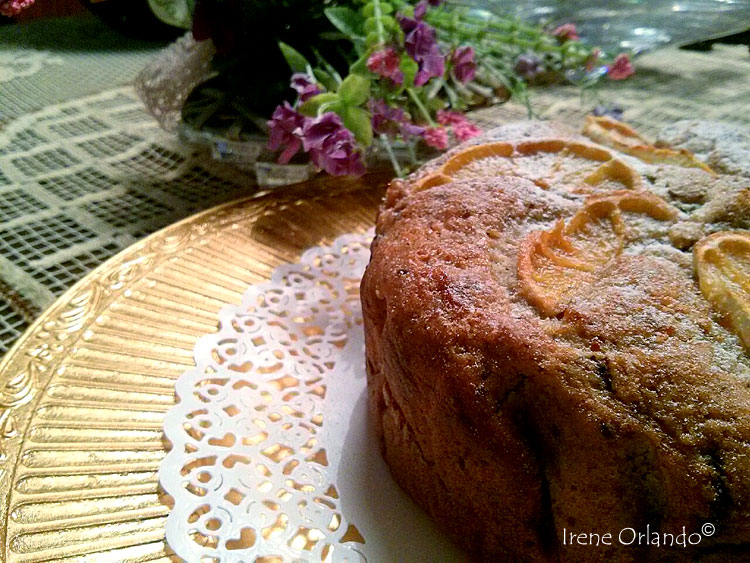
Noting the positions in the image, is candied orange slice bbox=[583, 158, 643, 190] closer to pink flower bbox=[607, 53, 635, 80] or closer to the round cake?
the round cake

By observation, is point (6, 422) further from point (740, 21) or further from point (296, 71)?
point (740, 21)

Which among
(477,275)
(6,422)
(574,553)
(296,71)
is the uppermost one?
(296,71)

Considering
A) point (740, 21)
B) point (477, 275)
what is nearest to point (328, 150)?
point (477, 275)

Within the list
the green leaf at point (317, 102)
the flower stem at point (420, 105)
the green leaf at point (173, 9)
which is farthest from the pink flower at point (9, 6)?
the flower stem at point (420, 105)

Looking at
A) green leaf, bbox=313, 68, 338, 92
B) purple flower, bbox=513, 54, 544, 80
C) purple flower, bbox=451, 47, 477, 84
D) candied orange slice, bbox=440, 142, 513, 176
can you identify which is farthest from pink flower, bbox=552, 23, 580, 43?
candied orange slice, bbox=440, 142, 513, 176

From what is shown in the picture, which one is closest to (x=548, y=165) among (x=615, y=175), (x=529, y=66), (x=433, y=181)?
(x=615, y=175)

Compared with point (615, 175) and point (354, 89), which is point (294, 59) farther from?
point (615, 175)

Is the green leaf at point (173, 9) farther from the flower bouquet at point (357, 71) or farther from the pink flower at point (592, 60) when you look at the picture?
the pink flower at point (592, 60)
